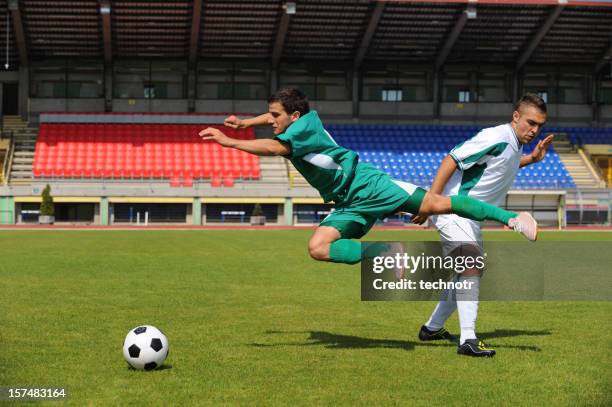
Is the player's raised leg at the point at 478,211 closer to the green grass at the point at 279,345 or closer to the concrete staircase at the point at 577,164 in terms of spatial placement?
the green grass at the point at 279,345

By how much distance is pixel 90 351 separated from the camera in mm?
7469

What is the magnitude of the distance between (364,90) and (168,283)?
38821mm

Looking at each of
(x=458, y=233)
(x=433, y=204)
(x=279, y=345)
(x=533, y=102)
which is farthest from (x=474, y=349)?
(x=533, y=102)

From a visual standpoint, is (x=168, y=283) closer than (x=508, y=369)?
No

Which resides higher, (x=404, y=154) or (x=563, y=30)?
(x=563, y=30)

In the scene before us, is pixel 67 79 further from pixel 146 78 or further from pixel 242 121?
pixel 242 121

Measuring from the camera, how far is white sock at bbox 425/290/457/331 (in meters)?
7.97

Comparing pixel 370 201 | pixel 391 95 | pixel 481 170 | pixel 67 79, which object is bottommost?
pixel 370 201

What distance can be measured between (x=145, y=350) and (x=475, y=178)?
336 centimetres

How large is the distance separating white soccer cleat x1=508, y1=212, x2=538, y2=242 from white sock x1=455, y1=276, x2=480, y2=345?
726 mm

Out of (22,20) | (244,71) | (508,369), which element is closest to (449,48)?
(244,71)

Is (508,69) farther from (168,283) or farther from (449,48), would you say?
(168,283)

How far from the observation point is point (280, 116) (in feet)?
25.6

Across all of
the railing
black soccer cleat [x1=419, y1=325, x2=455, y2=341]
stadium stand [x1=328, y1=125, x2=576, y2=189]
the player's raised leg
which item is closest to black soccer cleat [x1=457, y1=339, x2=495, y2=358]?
black soccer cleat [x1=419, y1=325, x2=455, y2=341]
